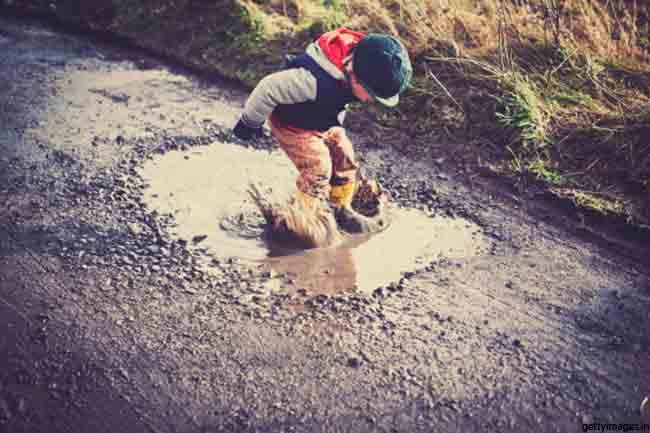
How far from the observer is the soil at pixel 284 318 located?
2533 mm

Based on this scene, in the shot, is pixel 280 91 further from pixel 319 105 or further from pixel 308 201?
pixel 308 201

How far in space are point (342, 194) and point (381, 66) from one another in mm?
1018

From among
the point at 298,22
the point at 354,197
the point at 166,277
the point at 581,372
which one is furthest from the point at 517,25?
the point at 166,277

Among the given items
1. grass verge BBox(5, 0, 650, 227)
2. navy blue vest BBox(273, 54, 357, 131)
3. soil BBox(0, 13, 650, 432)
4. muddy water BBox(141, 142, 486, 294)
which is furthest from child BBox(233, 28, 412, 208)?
grass verge BBox(5, 0, 650, 227)

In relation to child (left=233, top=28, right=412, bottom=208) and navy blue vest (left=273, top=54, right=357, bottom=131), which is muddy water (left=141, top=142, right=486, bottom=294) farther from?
navy blue vest (left=273, top=54, right=357, bottom=131)

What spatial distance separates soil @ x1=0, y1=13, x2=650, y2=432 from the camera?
2.53m

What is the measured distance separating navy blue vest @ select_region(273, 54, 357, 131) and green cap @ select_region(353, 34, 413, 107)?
185mm

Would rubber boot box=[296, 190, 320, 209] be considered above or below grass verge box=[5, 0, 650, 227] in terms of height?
below

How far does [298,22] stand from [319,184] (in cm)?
305

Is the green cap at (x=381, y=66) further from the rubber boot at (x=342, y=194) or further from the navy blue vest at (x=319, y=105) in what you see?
the rubber boot at (x=342, y=194)

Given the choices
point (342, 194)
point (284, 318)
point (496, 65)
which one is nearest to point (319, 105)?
point (342, 194)

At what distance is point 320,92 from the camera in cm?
327

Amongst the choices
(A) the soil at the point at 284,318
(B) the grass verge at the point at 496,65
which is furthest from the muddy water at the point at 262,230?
(B) the grass verge at the point at 496,65

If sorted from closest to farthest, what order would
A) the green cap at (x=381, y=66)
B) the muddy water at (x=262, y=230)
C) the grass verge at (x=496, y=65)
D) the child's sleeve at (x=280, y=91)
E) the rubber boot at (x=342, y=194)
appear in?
1. the green cap at (x=381, y=66)
2. the child's sleeve at (x=280, y=91)
3. the muddy water at (x=262, y=230)
4. the rubber boot at (x=342, y=194)
5. the grass verge at (x=496, y=65)
